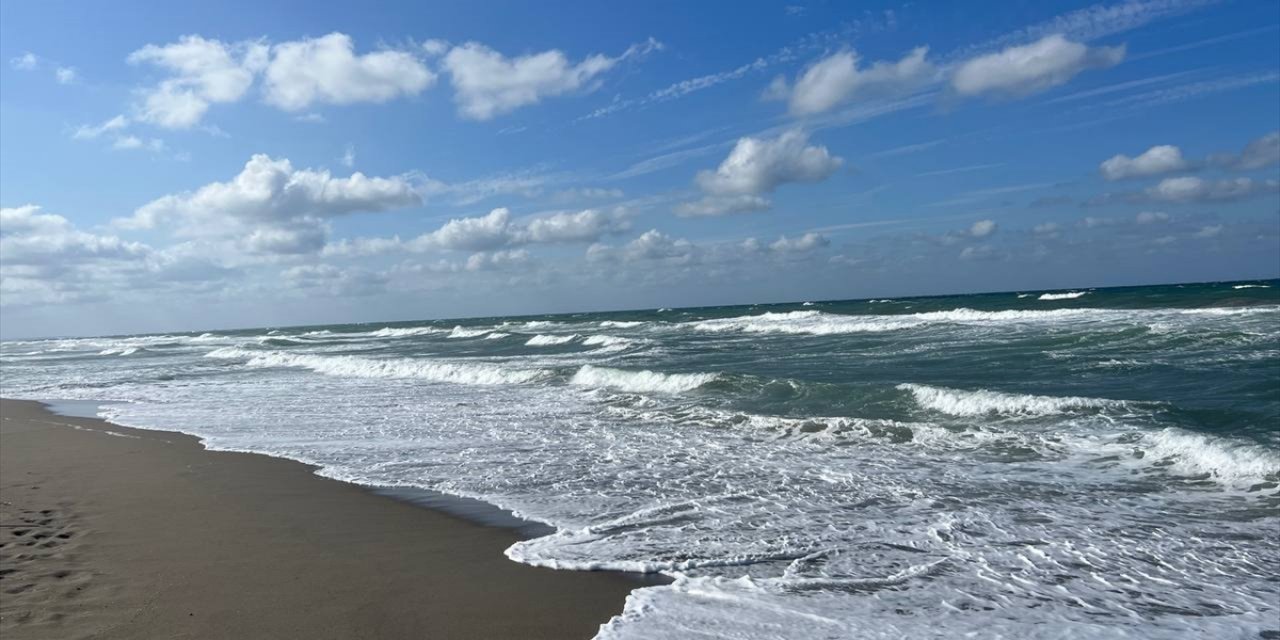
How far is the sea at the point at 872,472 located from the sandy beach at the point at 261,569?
0.45 m

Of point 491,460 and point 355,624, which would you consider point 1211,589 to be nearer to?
point 355,624

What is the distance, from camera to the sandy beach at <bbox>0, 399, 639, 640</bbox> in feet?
14.7

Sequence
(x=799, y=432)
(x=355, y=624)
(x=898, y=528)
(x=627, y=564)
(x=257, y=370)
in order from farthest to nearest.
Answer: (x=257, y=370) < (x=799, y=432) < (x=898, y=528) < (x=627, y=564) < (x=355, y=624)

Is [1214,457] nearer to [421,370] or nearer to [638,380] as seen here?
[638,380]

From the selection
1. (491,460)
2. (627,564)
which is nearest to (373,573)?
(627,564)

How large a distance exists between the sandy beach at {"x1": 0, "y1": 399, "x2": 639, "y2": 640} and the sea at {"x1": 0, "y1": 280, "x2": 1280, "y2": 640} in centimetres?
45

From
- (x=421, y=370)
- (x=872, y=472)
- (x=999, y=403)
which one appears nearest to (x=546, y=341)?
(x=421, y=370)

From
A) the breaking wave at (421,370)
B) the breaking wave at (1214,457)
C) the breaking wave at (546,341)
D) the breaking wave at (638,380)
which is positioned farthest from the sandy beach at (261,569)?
the breaking wave at (546,341)

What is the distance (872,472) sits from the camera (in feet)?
27.7

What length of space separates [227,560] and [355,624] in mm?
1896

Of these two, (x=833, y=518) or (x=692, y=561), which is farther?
(x=833, y=518)

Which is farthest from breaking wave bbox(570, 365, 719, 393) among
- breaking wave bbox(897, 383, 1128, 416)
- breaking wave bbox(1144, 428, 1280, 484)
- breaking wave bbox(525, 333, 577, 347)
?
breaking wave bbox(525, 333, 577, 347)

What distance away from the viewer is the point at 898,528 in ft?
20.7

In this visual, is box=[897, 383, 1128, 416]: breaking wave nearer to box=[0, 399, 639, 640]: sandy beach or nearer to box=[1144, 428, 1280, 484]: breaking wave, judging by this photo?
box=[1144, 428, 1280, 484]: breaking wave
